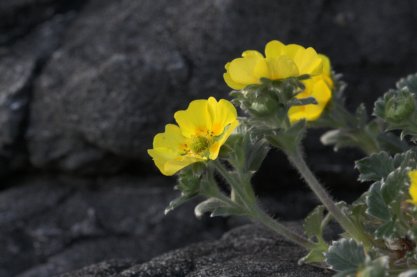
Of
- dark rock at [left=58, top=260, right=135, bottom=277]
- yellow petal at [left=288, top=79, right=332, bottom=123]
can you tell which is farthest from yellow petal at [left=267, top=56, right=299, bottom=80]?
dark rock at [left=58, top=260, right=135, bottom=277]

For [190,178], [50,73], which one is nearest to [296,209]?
[50,73]

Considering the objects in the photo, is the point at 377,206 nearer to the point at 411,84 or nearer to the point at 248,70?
the point at 248,70

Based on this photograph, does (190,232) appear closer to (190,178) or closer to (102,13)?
(102,13)

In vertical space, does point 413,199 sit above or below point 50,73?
below

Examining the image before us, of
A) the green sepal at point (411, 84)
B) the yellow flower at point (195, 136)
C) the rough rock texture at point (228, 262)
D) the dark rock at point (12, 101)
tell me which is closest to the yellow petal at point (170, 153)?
the yellow flower at point (195, 136)

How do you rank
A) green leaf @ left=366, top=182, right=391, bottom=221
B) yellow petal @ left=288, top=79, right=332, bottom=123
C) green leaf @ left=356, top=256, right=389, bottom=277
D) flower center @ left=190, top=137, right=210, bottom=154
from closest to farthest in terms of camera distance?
1. green leaf @ left=356, top=256, right=389, bottom=277
2. green leaf @ left=366, top=182, right=391, bottom=221
3. flower center @ left=190, top=137, right=210, bottom=154
4. yellow petal @ left=288, top=79, right=332, bottom=123

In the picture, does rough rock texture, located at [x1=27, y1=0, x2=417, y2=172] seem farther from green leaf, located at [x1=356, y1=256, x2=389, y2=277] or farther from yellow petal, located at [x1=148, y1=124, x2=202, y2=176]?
green leaf, located at [x1=356, y1=256, x2=389, y2=277]

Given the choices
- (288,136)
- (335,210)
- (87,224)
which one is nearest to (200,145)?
(288,136)
